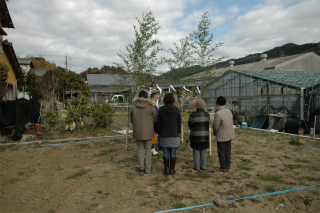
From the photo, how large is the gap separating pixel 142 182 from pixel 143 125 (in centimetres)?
109

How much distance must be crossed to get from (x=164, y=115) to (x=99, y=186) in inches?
70.6

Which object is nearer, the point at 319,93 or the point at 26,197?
the point at 26,197

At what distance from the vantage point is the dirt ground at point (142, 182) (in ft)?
10.2

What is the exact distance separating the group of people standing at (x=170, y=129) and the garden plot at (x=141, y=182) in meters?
0.37

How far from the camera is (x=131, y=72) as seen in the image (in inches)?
299

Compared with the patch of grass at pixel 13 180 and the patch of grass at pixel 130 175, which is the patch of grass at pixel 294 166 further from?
the patch of grass at pixel 13 180

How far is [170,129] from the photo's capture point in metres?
4.14

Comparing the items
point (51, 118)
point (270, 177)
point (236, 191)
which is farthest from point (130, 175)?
point (51, 118)

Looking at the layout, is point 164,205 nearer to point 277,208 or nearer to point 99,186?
point 99,186

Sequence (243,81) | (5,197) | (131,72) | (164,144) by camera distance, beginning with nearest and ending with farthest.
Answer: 1. (5,197)
2. (164,144)
3. (131,72)
4. (243,81)

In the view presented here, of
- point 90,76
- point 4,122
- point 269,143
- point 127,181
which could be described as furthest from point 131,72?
point 90,76

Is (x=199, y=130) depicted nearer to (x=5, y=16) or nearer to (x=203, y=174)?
(x=203, y=174)

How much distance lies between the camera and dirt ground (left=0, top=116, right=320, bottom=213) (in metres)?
3.11

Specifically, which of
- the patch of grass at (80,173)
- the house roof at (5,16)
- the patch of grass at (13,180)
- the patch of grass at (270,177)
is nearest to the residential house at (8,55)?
the house roof at (5,16)
